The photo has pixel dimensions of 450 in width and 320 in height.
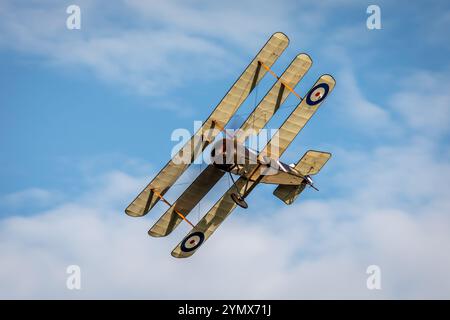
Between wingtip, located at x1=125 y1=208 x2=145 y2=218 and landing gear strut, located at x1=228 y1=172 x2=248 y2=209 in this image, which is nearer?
landing gear strut, located at x1=228 y1=172 x2=248 y2=209

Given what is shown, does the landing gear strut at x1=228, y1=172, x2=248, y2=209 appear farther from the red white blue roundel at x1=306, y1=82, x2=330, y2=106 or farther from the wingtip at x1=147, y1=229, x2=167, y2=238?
the red white blue roundel at x1=306, y1=82, x2=330, y2=106

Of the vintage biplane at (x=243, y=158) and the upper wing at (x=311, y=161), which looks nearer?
the vintage biplane at (x=243, y=158)

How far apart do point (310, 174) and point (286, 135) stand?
2.67 meters

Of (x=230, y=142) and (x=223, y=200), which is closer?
(x=230, y=142)

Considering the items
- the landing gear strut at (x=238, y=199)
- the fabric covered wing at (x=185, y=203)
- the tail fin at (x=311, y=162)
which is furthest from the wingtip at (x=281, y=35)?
the fabric covered wing at (x=185, y=203)

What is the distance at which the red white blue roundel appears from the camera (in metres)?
50.1

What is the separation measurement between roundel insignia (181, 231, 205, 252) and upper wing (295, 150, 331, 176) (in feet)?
15.4

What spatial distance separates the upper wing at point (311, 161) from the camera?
170 ft

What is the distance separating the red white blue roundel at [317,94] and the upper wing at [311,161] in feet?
8.13

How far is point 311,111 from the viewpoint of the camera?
50.2 m

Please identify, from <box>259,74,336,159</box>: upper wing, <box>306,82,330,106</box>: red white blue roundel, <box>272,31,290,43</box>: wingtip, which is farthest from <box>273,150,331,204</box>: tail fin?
<box>272,31,290,43</box>: wingtip

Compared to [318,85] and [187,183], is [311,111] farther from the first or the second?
[187,183]

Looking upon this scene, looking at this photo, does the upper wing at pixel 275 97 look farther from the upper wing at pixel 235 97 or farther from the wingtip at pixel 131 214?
the wingtip at pixel 131 214
